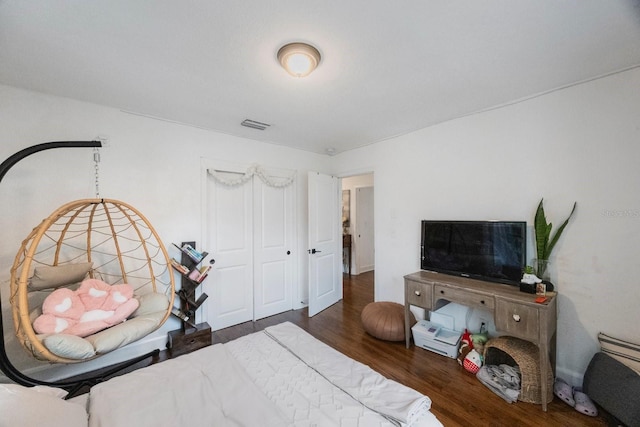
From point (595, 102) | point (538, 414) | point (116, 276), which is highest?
point (595, 102)

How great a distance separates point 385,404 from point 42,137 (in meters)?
3.26

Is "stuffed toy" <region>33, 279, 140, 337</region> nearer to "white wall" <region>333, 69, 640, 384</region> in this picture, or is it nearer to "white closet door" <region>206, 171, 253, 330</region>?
"white closet door" <region>206, 171, 253, 330</region>

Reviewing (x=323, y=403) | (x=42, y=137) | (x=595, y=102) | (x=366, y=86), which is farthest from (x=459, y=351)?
(x=42, y=137)

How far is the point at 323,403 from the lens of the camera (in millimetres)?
1113

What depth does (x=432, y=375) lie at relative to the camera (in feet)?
7.14

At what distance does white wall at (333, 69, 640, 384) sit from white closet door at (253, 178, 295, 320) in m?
2.11

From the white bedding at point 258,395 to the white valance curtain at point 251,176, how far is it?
6.79 ft

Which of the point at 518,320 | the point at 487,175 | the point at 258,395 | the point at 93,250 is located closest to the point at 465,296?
the point at 518,320

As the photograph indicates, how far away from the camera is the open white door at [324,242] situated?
3.60 m

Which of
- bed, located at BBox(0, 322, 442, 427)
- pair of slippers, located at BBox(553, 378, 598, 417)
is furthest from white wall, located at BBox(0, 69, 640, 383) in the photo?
bed, located at BBox(0, 322, 442, 427)

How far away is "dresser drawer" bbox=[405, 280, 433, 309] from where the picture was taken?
2.48 metres

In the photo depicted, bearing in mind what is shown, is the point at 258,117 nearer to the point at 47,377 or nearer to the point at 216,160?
the point at 216,160

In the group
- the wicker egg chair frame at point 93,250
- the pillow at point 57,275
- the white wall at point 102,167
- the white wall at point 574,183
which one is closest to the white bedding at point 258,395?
the wicker egg chair frame at point 93,250

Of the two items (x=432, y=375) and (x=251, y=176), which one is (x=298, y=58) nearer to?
(x=251, y=176)
